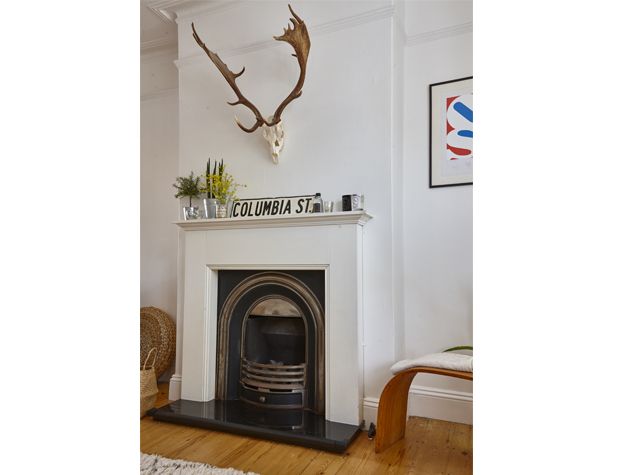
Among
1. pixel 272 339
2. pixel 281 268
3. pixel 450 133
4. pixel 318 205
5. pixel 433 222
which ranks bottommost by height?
pixel 272 339

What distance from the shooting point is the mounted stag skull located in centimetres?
245

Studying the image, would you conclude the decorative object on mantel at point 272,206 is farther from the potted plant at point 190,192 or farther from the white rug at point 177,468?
the white rug at point 177,468

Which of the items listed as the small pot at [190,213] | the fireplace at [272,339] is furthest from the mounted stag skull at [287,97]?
the fireplace at [272,339]

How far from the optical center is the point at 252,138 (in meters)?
2.86

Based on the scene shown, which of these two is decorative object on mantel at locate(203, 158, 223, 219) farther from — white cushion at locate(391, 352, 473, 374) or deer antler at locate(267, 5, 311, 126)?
white cushion at locate(391, 352, 473, 374)

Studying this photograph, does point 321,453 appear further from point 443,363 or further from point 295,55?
point 295,55

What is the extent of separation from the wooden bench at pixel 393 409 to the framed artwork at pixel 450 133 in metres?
1.21

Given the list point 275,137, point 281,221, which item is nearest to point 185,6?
point 275,137

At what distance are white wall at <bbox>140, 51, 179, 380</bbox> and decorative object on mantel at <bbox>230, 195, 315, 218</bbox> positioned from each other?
3.15ft

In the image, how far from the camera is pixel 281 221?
100 inches

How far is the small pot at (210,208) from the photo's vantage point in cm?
283

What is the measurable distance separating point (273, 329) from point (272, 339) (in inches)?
2.9
